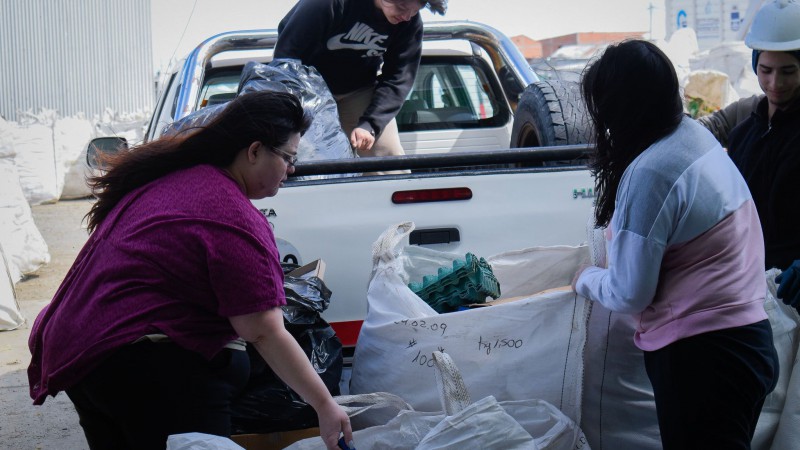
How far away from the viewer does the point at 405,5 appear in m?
4.50

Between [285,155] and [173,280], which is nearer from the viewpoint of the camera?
[173,280]

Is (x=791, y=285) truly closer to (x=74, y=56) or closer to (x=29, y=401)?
(x=29, y=401)

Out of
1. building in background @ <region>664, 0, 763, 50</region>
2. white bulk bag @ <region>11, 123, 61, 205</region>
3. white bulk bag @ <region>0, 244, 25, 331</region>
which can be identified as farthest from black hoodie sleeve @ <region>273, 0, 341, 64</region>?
building in background @ <region>664, 0, 763, 50</region>

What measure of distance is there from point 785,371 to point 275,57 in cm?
264

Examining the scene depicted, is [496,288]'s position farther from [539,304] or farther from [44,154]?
[44,154]

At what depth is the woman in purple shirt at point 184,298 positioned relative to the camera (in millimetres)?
2322

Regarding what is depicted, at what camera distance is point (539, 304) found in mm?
3010

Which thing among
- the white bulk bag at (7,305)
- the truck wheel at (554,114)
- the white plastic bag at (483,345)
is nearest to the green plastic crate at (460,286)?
the white plastic bag at (483,345)

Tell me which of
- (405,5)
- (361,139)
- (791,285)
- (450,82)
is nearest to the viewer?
(791,285)

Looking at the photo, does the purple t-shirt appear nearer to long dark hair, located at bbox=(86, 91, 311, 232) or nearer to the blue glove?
long dark hair, located at bbox=(86, 91, 311, 232)

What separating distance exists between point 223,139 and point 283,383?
959mm

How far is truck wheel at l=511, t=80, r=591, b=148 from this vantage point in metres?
4.55

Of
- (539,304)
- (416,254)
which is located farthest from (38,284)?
(539,304)

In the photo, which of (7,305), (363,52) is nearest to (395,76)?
(363,52)
